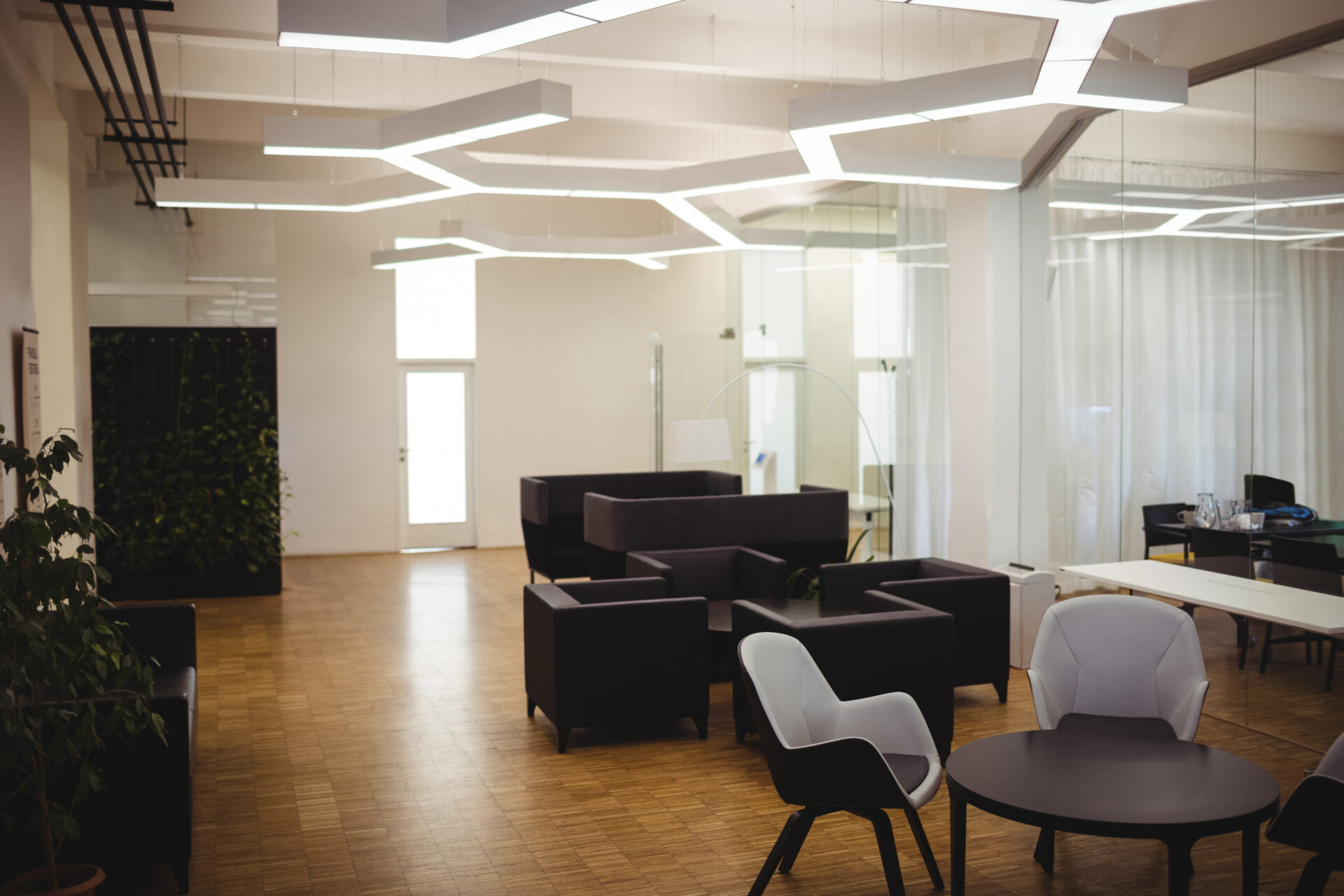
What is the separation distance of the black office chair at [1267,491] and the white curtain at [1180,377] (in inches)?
1.8

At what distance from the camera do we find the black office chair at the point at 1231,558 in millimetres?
5527

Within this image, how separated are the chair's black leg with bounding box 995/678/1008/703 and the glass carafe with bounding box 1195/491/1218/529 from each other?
4.46ft

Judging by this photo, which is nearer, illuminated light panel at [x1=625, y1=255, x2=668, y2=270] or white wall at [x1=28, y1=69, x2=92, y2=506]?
white wall at [x1=28, y1=69, x2=92, y2=506]

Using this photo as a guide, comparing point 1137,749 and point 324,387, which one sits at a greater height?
point 324,387

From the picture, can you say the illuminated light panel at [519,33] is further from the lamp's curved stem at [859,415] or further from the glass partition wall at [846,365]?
the glass partition wall at [846,365]

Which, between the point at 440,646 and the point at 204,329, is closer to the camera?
the point at 440,646

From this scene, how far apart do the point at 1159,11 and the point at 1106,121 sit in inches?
27.8

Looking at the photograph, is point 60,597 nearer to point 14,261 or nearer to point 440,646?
point 14,261

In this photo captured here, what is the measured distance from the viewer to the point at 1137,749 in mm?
3736

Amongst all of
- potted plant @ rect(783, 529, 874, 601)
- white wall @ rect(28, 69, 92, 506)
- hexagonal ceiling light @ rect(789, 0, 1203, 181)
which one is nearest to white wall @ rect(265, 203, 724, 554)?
white wall @ rect(28, 69, 92, 506)

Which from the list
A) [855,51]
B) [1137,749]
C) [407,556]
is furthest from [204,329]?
[1137,749]

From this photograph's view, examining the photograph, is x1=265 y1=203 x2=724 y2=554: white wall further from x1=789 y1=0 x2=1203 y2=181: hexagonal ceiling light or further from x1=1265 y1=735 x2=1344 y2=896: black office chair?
x1=1265 y1=735 x2=1344 y2=896: black office chair

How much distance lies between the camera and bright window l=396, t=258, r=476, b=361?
12781mm

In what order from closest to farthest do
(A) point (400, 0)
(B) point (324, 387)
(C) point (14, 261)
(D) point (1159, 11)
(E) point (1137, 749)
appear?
(E) point (1137, 749) → (A) point (400, 0) → (C) point (14, 261) → (D) point (1159, 11) → (B) point (324, 387)
